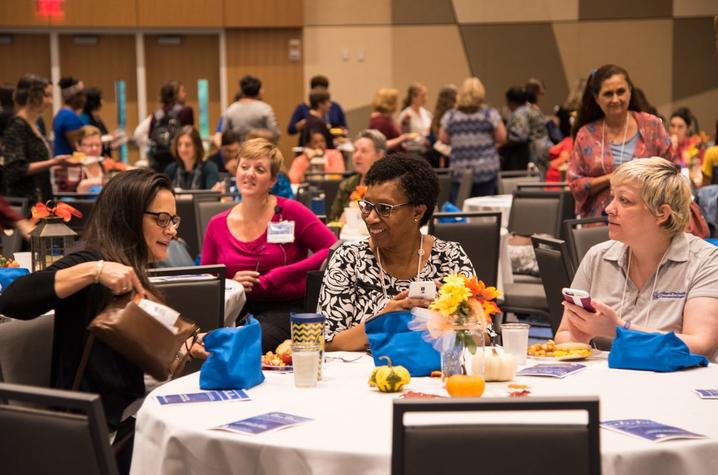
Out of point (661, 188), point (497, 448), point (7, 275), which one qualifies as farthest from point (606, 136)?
point (497, 448)

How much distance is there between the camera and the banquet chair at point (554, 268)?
13.8 feet

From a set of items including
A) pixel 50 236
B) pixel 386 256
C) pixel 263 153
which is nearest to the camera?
pixel 386 256

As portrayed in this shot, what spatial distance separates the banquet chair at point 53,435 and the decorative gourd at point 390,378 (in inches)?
32.7

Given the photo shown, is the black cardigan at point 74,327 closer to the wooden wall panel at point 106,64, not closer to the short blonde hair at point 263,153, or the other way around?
the short blonde hair at point 263,153

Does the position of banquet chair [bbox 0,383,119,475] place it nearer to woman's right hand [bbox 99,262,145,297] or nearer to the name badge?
woman's right hand [bbox 99,262,145,297]

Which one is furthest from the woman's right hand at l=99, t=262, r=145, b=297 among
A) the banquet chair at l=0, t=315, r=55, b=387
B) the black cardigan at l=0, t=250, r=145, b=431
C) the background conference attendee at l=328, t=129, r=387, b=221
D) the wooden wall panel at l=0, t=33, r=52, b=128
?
the wooden wall panel at l=0, t=33, r=52, b=128

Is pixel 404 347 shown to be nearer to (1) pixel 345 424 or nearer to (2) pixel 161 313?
(1) pixel 345 424

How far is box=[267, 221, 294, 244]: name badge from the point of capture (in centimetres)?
494

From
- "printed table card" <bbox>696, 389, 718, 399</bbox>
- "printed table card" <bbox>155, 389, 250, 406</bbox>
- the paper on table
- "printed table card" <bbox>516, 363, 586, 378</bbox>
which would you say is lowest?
"printed table card" <bbox>516, 363, 586, 378</bbox>

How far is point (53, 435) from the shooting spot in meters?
1.98

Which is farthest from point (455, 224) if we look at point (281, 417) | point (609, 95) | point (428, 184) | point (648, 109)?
point (281, 417)

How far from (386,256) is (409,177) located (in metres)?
0.27

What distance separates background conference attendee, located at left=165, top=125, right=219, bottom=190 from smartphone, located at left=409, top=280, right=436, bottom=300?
17.5ft

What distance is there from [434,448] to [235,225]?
10.7 ft
